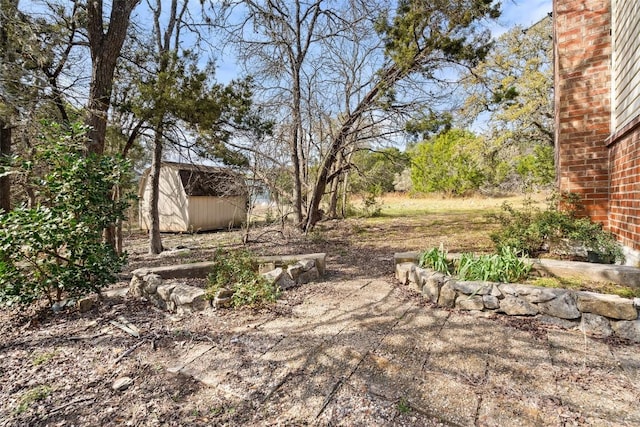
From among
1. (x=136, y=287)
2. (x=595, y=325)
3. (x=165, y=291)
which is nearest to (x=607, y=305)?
(x=595, y=325)

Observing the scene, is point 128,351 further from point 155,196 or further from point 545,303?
point 155,196

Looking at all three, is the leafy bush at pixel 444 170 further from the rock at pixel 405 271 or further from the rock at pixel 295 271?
the rock at pixel 295 271

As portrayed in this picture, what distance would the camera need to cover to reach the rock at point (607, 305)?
239 cm

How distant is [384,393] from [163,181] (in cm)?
1370

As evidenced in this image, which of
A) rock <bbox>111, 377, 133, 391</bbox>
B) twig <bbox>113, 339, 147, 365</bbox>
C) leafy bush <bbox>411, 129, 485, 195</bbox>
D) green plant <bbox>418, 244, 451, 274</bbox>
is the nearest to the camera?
rock <bbox>111, 377, 133, 391</bbox>

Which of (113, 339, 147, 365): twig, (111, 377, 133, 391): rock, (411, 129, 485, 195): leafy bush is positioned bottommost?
(111, 377, 133, 391): rock

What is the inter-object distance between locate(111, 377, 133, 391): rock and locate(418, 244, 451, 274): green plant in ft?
10.0

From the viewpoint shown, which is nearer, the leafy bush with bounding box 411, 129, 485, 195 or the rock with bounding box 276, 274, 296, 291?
the rock with bounding box 276, 274, 296, 291

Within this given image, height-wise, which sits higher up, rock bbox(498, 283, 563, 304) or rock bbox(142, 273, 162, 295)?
rock bbox(498, 283, 563, 304)

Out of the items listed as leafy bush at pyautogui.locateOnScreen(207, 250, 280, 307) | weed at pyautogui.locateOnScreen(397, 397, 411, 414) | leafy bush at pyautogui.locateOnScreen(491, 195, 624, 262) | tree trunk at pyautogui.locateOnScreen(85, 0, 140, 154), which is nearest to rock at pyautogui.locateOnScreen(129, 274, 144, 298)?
leafy bush at pyautogui.locateOnScreen(207, 250, 280, 307)

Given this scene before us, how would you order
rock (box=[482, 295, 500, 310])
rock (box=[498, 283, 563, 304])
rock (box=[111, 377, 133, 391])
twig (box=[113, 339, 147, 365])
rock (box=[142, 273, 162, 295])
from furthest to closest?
rock (box=[142, 273, 162, 295]), rock (box=[482, 295, 500, 310]), rock (box=[498, 283, 563, 304]), twig (box=[113, 339, 147, 365]), rock (box=[111, 377, 133, 391])

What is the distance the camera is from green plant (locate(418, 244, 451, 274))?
11.7ft

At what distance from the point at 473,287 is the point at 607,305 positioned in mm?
966

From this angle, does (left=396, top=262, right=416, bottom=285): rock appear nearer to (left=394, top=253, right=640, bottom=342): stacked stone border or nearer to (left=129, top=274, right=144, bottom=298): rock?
(left=394, top=253, right=640, bottom=342): stacked stone border
